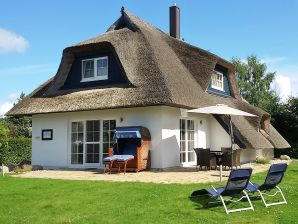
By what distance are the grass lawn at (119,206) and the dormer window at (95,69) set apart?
7.29 metres

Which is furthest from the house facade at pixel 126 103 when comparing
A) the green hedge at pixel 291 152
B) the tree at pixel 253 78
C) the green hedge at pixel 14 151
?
the tree at pixel 253 78

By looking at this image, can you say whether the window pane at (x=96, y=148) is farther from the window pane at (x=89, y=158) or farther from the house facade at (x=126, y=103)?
the window pane at (x=89, y=158)

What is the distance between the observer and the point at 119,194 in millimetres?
9281

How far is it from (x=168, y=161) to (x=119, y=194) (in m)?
6.49

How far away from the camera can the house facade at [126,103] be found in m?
15.4

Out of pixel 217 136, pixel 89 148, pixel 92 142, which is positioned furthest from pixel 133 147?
pixel 217 136

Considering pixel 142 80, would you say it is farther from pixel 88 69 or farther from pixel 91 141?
pixel 91 141

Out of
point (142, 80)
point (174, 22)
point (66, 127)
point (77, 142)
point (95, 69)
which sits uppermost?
point (174, 22)

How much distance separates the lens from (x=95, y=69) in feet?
57.6

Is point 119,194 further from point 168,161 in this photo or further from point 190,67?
point 190,67

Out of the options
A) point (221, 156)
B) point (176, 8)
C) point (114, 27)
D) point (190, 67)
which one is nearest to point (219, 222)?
point (221, 156)

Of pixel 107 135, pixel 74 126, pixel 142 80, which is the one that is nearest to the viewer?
pixel 142 80

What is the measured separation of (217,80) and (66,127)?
8720 mm

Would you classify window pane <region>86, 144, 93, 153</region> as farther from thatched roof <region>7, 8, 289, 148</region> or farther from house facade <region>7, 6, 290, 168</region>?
thatched roof <region>7, 8, 289, 148</region>
